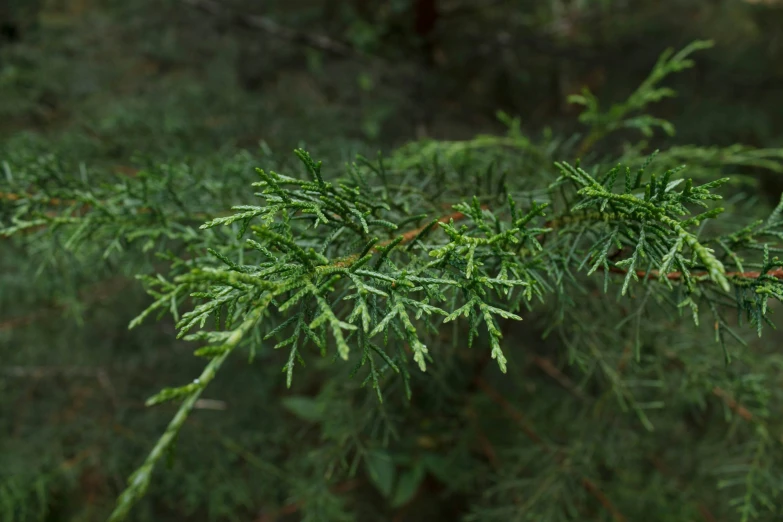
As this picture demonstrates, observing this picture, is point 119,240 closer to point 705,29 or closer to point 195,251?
point 195,251

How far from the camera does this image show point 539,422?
7.77ft

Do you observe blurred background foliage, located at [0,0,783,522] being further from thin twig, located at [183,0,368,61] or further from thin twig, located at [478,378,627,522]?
thin twig, located at [478,378,627,522]

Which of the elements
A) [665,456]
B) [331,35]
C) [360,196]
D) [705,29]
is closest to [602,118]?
[360,196]

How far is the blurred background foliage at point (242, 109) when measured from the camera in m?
2.70

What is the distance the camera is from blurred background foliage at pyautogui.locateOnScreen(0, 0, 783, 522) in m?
2.70

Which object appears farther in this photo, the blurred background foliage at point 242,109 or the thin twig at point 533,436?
the blurred background foliage at point 242,109

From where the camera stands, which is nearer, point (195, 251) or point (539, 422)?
point (195, 251)

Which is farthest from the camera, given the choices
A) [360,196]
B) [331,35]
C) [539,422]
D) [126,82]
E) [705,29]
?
[126,82]

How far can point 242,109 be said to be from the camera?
307 centimetres

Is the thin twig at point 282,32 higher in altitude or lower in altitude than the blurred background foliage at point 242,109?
higher

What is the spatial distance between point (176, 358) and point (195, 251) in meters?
2.26

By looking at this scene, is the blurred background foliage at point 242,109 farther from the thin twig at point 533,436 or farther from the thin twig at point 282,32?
the thin twig at point 533,436

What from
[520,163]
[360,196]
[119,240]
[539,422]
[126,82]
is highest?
[360,196]

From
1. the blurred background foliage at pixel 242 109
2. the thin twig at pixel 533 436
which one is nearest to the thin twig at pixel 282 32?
the blurred background foliage at pixel 242 109
